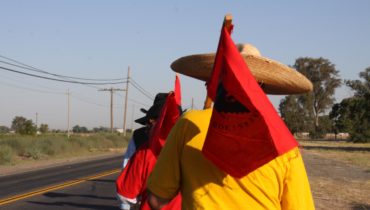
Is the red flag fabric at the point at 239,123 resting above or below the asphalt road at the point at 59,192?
above

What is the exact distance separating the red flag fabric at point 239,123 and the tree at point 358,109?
54359mm

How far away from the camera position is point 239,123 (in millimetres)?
2043

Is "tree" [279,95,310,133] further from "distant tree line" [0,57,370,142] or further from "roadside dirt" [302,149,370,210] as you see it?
"roadside dirt" [302,149,370,210]

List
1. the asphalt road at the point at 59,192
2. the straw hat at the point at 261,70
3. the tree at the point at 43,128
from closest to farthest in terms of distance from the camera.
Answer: the straw hat at the point at 261,70
the asphalt road at the point at 59,192
the tree at the point at 43,128

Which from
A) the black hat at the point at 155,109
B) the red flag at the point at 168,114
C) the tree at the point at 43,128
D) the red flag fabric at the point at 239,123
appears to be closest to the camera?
the red flag fabric at the point at 239,123

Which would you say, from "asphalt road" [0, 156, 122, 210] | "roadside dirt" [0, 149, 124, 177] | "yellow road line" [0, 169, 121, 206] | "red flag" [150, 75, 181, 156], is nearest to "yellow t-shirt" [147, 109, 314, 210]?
"red flag" [150, 75, 181, 156]

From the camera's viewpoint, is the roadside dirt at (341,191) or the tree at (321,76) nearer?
the roadside dirt at (341,191)

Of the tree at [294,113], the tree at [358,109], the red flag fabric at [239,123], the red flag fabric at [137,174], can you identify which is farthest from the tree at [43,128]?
the red flag fabric at [239,123]

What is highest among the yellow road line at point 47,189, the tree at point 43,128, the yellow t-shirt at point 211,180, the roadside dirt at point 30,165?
the yellow t-shirt at point 211,180

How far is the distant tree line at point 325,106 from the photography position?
Answer: 63625 millimetres

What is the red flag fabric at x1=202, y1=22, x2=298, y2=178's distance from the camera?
193cm

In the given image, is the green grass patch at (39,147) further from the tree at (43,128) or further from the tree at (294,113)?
the tree at (43,128)

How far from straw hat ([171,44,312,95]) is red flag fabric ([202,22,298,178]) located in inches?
14.0

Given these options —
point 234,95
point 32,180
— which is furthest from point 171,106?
point 32,180
